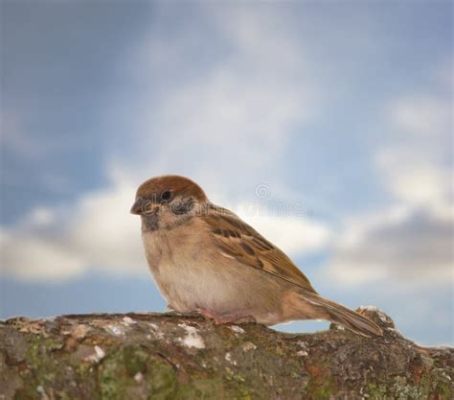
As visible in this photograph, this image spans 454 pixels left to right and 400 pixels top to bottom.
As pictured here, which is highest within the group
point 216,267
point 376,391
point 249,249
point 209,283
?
point 249,249

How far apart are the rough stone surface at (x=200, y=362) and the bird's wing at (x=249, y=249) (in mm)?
803

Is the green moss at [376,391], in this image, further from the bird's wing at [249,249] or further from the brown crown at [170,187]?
the brown crown at [170,187]

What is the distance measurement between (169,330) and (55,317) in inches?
31.1

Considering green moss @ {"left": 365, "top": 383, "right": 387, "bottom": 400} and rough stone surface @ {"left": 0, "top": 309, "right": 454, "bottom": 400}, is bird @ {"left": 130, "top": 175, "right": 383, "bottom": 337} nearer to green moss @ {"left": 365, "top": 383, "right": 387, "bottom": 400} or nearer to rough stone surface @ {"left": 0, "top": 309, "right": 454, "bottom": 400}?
rough stone surface @ {"left": 0, "top": 309, "right": 454, "bottom": 400}

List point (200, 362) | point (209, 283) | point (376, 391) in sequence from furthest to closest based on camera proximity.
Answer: point (209, 283), point (376, 391), point (200, 362)

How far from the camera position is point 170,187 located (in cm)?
639

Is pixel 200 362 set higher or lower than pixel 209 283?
lower

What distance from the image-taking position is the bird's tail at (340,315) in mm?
5699

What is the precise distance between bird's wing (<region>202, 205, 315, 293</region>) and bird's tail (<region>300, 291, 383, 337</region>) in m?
0.14

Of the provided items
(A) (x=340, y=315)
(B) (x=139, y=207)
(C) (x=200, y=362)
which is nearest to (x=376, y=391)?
(A) (x=340, y=315)

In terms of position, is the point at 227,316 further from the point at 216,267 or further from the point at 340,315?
the point at 340,315

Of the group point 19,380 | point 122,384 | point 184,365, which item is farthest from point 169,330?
point 19,380

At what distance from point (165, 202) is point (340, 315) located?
6.17ft

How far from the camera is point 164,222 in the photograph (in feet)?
20.8
